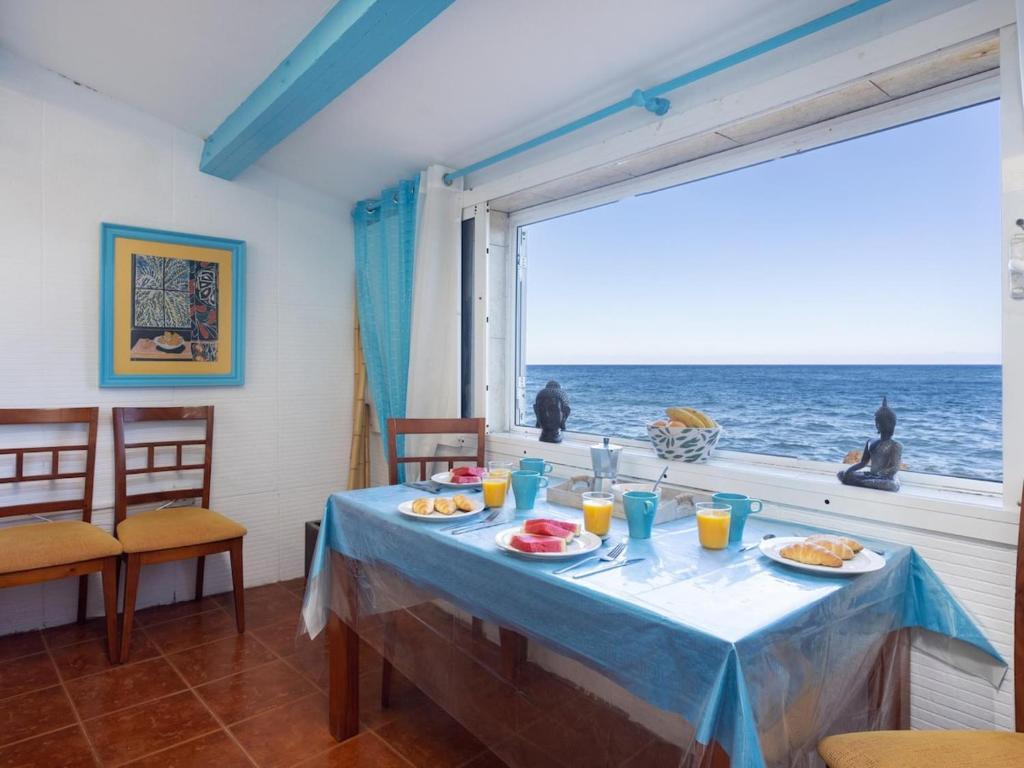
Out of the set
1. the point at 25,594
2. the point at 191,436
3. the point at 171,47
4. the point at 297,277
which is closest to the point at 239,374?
the point at 191,436

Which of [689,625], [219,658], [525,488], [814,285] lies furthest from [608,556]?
[814,285]

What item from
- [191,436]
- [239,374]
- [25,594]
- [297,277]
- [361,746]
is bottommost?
[361,746]

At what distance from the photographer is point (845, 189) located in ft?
10.8

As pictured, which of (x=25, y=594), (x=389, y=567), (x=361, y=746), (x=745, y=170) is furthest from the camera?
(x=25, y=594)

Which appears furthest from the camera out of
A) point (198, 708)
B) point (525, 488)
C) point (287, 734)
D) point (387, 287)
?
point (387, 287)

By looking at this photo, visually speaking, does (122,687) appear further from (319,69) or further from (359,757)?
(319,69)

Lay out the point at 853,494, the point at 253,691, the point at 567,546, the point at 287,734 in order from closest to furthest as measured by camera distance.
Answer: the point at 567,546
the point at 853,494
the point at 287,734
the point at 253,691

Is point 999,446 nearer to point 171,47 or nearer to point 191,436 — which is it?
point 171,47

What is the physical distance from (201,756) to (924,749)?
1.79 metres

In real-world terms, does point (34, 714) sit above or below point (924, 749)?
below

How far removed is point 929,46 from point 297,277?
281cm

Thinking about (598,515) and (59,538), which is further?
(59,538)

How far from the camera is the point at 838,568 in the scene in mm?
1134

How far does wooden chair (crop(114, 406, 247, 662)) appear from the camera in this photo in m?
2.32
